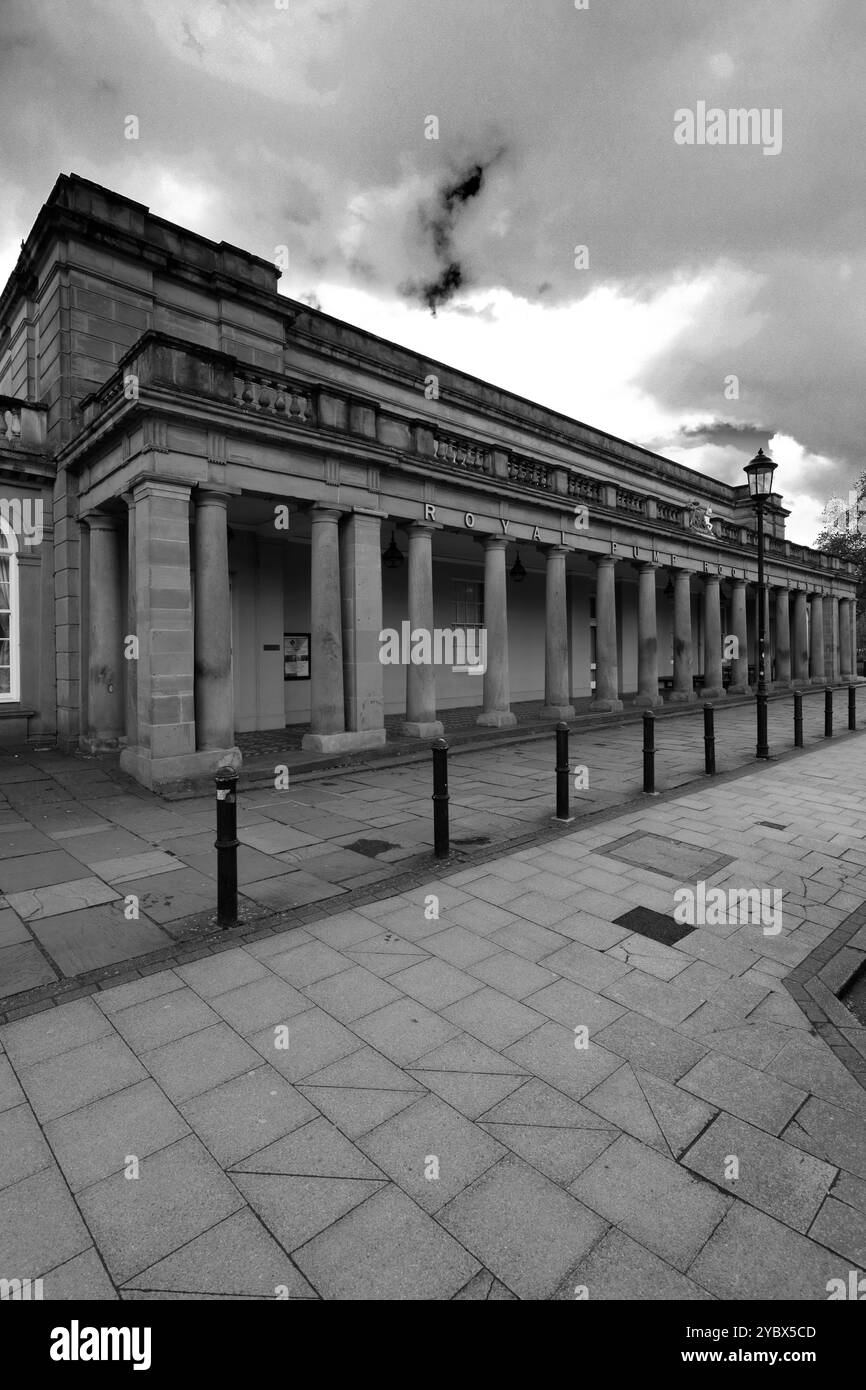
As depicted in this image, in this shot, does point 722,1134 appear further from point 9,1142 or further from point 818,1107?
point 9,1142

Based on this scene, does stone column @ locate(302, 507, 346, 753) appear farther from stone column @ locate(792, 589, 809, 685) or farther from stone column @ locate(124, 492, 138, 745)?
stone column @ locate(792, 589, 809, 685)

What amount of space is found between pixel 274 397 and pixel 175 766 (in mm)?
5691

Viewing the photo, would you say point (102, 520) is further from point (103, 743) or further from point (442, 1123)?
point (442, 1123)

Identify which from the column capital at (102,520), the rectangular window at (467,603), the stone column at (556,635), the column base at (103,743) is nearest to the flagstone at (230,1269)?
the column base at (103,743)

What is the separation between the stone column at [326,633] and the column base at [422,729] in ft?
6.01

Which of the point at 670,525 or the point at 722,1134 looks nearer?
the point at 722,1134

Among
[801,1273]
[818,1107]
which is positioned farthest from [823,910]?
[801,1273]

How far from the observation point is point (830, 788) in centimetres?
933

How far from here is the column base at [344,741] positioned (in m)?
10.6

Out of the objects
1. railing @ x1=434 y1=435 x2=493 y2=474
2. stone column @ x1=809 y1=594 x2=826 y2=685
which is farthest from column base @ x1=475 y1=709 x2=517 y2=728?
stone column @ x1=809 y1=594 x2=826 y2=685

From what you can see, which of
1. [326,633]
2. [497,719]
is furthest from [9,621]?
[497,719]

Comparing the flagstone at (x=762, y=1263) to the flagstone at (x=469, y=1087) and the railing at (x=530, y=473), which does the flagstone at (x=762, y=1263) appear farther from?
the railing at (x=530, y=473)

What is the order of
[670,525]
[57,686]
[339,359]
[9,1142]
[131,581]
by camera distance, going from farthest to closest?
[670,525] → [339,359] → [57,686] → [131,581] → [9,1142]

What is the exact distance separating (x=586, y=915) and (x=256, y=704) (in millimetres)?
10591
